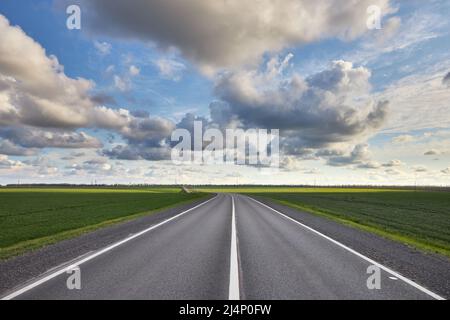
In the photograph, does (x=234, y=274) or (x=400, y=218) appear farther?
(x=400, y=218)

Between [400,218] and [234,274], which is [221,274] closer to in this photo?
[234,274]

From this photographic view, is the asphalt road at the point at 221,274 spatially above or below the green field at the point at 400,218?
above

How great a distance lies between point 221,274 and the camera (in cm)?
760

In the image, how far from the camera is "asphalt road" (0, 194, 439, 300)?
6184mm

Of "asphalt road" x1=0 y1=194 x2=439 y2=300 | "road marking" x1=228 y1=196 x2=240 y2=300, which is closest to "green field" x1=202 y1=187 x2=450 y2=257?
"asphalt road" x1=0 y1=194 x2=439 y2=300

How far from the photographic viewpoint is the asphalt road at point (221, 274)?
6.18 meters

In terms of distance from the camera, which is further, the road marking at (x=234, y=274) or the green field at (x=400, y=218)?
the green field at (x=400, y=218)

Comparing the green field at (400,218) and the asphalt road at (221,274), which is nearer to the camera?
the asphalt road at (221,274)

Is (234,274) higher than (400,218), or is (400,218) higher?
(234,274)

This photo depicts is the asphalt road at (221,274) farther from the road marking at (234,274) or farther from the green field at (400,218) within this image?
the green field at (400,218)

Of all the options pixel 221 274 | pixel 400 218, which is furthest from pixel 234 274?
pixel 400 218

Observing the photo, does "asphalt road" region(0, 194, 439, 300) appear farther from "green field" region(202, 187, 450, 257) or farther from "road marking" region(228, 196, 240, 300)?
"green field" region(202, 187, 450, 257)

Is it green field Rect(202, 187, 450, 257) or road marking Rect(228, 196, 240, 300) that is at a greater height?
road marking Rect(228, 196, 240, 300)

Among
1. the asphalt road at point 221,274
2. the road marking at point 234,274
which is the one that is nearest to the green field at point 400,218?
the asphalt road at point 221,274
